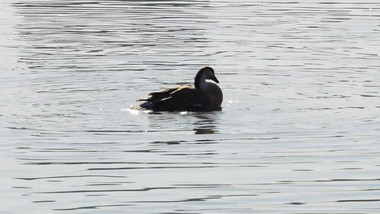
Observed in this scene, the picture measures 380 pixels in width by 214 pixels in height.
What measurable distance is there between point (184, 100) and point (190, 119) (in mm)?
838

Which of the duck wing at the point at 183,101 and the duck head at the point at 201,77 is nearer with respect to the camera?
the duck wing at the point at 183,101

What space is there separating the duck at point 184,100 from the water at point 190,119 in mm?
236

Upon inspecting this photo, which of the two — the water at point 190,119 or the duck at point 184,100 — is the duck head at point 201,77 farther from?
the water at point 190,119

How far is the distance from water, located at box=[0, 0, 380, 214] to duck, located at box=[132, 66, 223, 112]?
0.78ft

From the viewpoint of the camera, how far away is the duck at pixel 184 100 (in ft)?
62.5

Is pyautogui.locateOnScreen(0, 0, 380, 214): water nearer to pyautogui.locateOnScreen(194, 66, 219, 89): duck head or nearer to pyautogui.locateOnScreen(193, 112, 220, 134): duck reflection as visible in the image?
pyautogui.locateOnScreen(193, 112, 220, 134): duck reflection

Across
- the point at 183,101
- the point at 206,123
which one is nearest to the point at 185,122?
the point at 206,123

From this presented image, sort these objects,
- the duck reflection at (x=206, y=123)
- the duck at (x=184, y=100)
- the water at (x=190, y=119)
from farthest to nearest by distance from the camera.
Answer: the duck at (x=184, y=100) → the duck reflection at (x=206, y=123) → the water at (x=190, y=119)

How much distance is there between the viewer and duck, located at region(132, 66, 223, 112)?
750 inches

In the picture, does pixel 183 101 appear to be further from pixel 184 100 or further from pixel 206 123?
pixel 206 123

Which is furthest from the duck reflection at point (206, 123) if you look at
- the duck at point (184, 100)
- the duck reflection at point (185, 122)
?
the duck at point (184, 100)

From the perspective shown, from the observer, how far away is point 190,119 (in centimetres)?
1842

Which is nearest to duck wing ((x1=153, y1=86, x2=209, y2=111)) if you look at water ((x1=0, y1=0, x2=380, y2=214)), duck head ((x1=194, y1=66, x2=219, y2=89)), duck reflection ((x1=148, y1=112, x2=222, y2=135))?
duck reflection ((x1=148, y1=112, x2=222, y2=135))

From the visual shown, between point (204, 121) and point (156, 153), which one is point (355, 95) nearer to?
point (204, 121)
